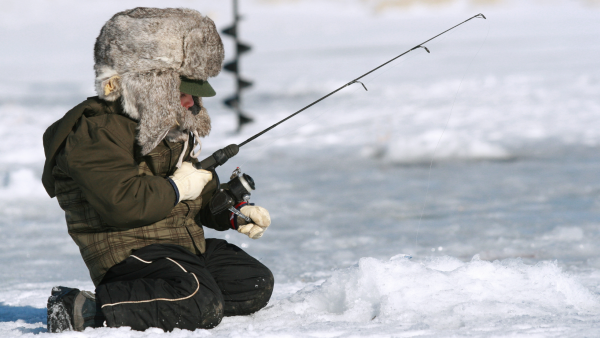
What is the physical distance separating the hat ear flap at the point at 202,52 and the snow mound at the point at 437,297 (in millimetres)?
961

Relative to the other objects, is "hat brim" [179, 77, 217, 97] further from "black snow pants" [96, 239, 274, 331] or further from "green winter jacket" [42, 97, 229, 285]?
"black snow pants" [96, 239, 274, 331]

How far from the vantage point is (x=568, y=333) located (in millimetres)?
1914

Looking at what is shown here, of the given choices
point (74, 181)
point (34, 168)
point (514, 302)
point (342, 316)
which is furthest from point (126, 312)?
point (34, 168)

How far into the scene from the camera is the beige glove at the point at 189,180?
7.28ft

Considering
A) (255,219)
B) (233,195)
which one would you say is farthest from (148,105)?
(255,219)

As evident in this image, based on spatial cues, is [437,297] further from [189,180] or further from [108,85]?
[108,85]

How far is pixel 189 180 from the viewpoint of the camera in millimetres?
2240

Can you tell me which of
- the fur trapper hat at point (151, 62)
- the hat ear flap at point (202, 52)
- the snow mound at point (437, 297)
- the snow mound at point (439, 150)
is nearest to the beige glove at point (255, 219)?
the snow mound at point (437, 297)

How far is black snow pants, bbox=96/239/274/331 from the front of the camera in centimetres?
212

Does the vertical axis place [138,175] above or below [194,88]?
below

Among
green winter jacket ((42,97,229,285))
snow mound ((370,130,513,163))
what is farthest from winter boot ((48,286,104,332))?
snow mound ((370,130,513,163))

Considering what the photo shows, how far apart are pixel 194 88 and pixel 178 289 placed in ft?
2.42

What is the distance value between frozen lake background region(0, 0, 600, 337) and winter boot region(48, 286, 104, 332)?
0.10 meters

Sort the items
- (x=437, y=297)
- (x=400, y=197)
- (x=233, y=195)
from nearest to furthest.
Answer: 1. (x=437, y=297)
2. (x=233, y=195)
3. (x=400, y=197)
